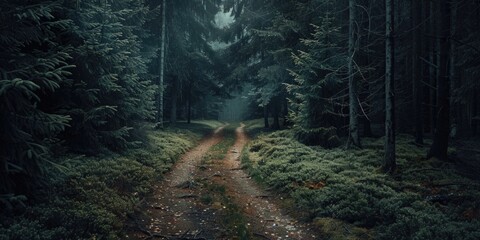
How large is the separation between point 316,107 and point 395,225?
12.1 metres

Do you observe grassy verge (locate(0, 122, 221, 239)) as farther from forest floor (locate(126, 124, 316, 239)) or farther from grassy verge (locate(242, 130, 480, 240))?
grassy verge (locate(242, 130, 480, 240))

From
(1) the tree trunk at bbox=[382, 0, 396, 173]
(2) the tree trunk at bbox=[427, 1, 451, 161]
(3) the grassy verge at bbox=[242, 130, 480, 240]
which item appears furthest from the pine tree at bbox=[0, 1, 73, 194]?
(2) the tree trunk at bbox=[427, 1, 451, 161]

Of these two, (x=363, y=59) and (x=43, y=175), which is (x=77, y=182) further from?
(x=363, y=59)

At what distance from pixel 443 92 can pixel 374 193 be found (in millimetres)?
7316

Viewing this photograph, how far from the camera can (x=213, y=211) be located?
33.9 feet

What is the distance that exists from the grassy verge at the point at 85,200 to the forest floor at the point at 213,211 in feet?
2.14

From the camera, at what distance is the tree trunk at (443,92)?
13.7m

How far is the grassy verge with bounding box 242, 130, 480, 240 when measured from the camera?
7.66 metres

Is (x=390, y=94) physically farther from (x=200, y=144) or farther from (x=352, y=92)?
(x=200, y=144)

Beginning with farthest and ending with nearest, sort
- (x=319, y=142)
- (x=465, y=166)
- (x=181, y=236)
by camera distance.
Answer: (x=319, y=142) → (x=465, y=166) → (x=181, y=236)

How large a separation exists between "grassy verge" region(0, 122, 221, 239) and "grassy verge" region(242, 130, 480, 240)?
18.6 ft

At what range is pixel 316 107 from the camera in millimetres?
19125

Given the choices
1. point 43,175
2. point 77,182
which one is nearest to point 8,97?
point 43,175

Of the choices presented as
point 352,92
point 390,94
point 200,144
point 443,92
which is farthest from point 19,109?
point 200,144
